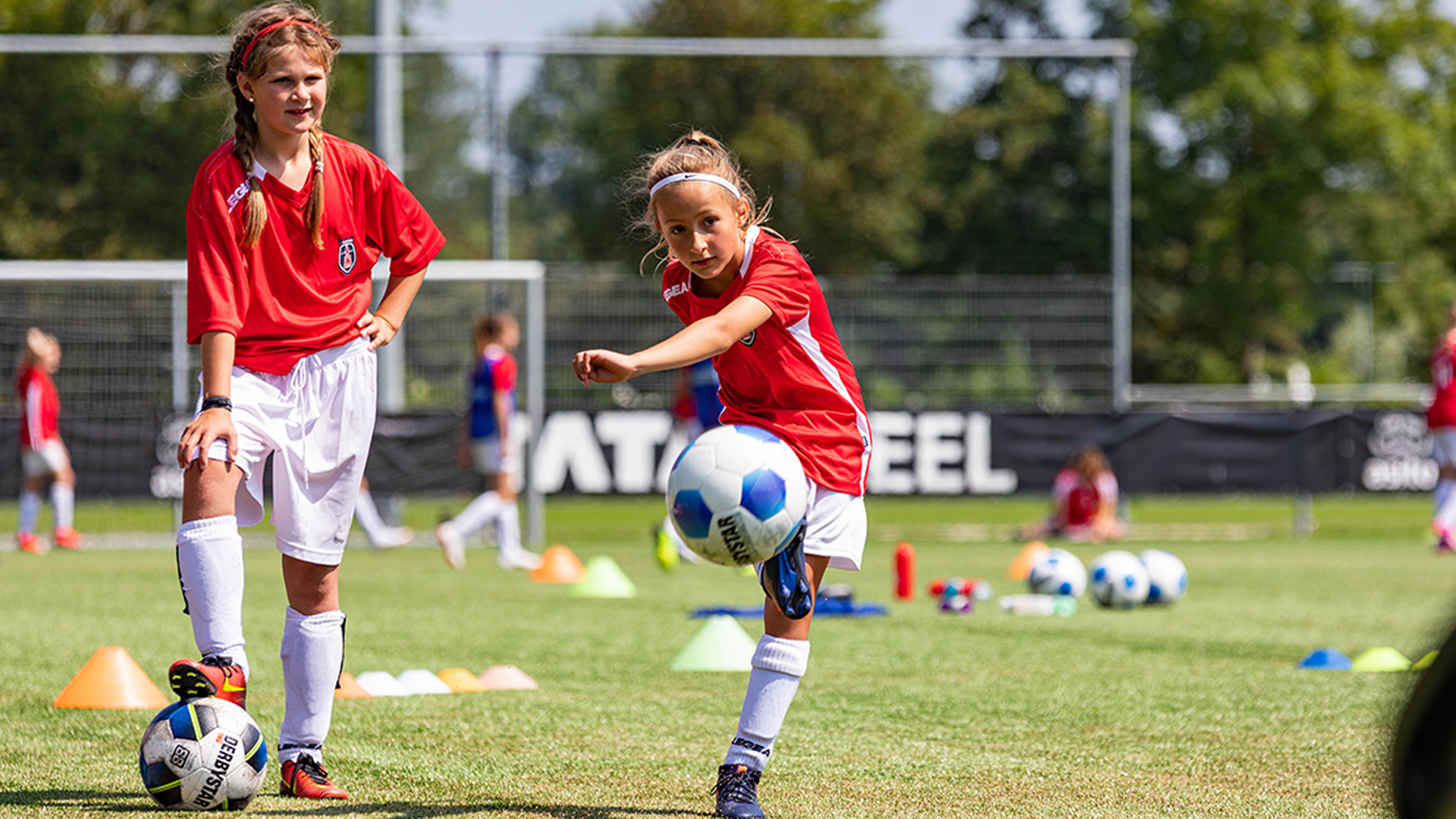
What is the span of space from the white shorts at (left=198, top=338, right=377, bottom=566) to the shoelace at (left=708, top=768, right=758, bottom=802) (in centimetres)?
119

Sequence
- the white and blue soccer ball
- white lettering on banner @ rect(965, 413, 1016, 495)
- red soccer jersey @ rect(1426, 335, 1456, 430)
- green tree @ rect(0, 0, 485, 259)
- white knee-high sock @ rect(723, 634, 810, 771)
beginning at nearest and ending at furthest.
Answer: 1. white knee-high sock @ rect(723, 634, 810, 771)
2. the white and blue soccer ball
3. red soccer jersey @ rect(1426, 335, 1456, 430)
4. white lettering on banner @ rect(965, 413, 1016, 495)
5. green tree @ rect(0, 0, 485, 259)

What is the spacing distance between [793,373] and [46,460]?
40.4ft

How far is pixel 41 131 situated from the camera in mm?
17000

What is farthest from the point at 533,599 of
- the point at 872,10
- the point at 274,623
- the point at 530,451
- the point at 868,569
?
the point at 872,10

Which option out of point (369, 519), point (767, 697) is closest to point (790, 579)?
point (767, 697)

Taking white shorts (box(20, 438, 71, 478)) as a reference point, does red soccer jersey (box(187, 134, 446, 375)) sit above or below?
above

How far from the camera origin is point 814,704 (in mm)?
5965

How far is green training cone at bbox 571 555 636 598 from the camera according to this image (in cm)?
1077

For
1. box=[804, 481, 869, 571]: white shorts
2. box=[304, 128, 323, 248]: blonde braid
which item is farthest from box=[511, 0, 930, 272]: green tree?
box=[804, 481, 869, 571]: white shorts

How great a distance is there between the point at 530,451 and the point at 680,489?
1199cm

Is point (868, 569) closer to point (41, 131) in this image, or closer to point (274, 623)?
point (274, 623)

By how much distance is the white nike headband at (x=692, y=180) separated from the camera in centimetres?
398

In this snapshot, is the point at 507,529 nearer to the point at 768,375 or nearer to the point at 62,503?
the point at 62,503

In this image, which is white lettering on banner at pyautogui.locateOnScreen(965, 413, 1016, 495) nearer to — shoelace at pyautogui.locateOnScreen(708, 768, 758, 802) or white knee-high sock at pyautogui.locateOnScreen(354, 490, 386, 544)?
white knee-high sock at pyautogui.locateOnScreen(354, 490, 386, 544)
